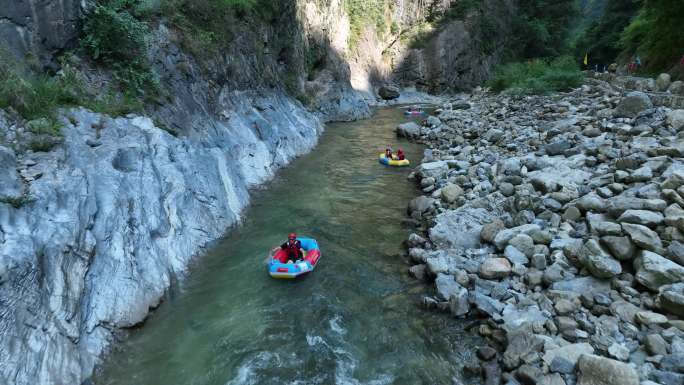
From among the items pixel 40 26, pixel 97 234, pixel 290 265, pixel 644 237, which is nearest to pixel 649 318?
pixel 644 237

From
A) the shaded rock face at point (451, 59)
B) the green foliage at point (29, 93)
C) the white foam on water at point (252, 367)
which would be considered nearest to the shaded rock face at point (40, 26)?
the green foliage at point (29, 93)

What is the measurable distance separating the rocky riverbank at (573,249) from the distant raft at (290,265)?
7.92 ft

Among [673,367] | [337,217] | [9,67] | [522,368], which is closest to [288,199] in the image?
[337,217]

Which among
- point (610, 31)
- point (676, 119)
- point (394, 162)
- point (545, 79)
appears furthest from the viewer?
point (610, 31)

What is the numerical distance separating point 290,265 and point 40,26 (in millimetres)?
7134

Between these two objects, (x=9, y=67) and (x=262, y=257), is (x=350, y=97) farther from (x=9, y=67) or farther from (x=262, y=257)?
(x=9, y=67)

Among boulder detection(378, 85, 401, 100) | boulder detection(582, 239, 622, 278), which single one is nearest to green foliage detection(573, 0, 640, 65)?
boulder detection(378, 85, 401, 100)

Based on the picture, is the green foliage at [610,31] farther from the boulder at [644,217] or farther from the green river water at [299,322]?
the green river water at [299,322]

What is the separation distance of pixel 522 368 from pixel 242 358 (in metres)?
4.25

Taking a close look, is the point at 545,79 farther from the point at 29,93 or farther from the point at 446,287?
the point at 29,93

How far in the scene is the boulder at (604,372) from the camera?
4645 mm

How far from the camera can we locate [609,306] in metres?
5.99

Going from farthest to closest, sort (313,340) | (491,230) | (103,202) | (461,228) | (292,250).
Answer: (461,228) < (491,230) < (292,250) < (103,202) < (313,340)

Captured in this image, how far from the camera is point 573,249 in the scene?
710 cm
